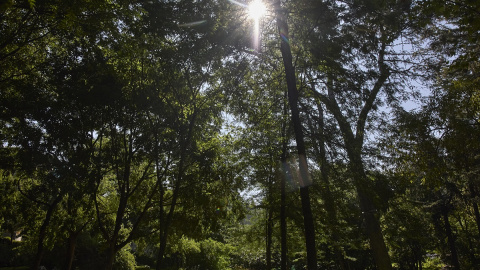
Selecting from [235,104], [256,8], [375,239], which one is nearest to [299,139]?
[235,104]

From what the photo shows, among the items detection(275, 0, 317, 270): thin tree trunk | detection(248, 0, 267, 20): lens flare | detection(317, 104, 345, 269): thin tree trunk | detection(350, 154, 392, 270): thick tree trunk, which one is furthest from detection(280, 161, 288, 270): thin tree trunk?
detection(248, 0, 267, 20): lens flare

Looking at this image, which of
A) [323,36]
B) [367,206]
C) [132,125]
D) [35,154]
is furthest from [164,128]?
[367,206]

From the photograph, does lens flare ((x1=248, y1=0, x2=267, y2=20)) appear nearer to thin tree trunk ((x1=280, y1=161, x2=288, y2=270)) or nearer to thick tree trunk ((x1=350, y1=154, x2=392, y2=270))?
thick tree trunk ((x1=350, y1=154, x2=392, y2=270))

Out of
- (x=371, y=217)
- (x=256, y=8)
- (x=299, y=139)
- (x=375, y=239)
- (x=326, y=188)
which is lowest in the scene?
(x=375, y=239)

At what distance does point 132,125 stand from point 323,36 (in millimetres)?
7070

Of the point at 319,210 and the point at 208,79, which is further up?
the point at 208,79

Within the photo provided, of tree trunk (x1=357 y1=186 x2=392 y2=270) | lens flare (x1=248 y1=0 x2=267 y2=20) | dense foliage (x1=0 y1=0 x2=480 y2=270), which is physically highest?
lens flare (x1=248 y1=0 x2=267 y2=20)

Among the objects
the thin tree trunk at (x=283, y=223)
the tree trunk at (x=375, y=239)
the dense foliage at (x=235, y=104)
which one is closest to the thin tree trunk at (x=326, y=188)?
the dense foliage at (x=235, y=104)

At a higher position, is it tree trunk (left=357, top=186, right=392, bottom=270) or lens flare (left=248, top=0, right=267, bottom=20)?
lens flare (left=248, top=0, right=267, bottom=20)

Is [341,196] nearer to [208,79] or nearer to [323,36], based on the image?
[323,36]

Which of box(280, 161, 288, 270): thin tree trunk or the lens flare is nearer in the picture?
the lens flare

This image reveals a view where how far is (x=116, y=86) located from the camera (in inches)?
383

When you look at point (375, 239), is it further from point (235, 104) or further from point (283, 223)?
point (235, 104)

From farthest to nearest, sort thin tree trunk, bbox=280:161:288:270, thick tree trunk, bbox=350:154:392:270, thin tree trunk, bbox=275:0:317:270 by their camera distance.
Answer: thin tree trunk, bbox=280:161:288:270 < thick tree trunk, bbox=350:154:392:270 < thin tree trunk, bbox=275:0:317:270
